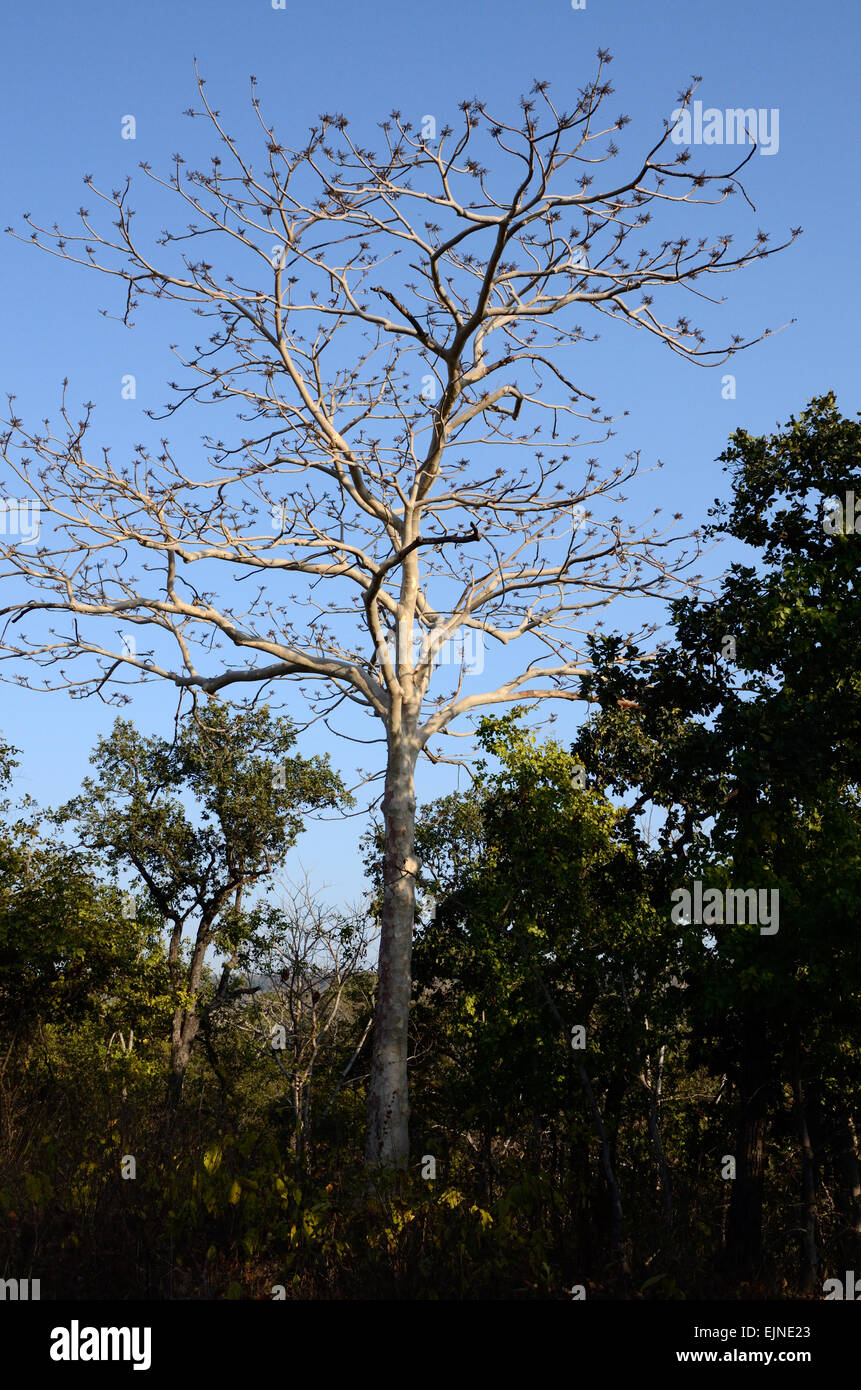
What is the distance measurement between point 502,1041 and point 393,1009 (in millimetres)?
2698

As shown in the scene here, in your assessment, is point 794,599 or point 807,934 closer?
point 807,934

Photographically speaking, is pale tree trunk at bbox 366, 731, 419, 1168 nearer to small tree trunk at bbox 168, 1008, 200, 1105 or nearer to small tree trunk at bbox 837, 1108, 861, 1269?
small tree trunk at bbox 837, 1108, 861, 1269

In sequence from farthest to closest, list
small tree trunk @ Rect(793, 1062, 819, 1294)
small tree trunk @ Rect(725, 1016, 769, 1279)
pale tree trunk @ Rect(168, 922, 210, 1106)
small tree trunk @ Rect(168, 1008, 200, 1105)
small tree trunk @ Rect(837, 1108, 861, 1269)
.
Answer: small tree trunk @ Rect(168, 1008, 200, 1105), pale tree trunk @ Rect(168, 922, 210, 1106), small tree trunk @ Rect(837, 1108, 861, 1269), small tree trunk @ Rect(725, 1016, 769, 1279), small tree trunk @ Rect(793, 1062, 819, 1294)

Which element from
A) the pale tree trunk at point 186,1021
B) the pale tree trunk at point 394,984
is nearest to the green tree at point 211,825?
the pale tree trunk at point 186,1021

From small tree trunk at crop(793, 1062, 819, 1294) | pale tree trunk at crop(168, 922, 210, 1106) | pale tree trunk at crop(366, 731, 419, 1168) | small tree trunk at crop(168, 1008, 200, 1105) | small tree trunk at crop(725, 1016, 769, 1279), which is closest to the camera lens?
small tree trunk at crop(793, 1062, 819, 1294)

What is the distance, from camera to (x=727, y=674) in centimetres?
1090

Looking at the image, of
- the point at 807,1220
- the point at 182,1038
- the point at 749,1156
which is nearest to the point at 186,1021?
the point at 182,1038

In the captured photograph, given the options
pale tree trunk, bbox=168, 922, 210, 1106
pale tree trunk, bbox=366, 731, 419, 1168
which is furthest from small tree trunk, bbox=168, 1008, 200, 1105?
pale tree trunk, bbox=366, 731, 419, 1168

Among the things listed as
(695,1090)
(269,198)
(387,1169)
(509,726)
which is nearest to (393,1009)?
(387,1169)

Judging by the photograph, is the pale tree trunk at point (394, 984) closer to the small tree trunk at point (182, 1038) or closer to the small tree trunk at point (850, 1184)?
the small tree trunk at point (850, 1184)

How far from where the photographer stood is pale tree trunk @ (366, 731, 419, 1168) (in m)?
11.4

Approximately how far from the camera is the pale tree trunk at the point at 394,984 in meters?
11.4

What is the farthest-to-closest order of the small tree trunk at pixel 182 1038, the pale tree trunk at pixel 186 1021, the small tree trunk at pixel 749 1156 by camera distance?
the small tree trunk at pixel 182 1038 < the pale tree trunk at pixel 186 1021 < the small tree trunk at pixel 749 1156
